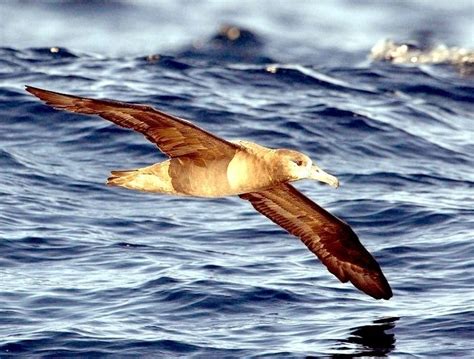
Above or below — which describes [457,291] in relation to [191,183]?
below

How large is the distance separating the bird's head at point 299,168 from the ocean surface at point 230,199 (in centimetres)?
186

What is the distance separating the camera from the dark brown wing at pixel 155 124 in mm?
10469

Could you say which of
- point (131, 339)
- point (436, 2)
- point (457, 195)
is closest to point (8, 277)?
point (131, 339)

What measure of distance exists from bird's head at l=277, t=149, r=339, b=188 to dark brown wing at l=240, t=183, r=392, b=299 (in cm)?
168

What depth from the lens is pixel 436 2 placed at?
31.5 metres

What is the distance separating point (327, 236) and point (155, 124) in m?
2.86

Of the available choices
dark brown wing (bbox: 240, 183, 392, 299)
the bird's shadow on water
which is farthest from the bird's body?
the bird's shadow on water

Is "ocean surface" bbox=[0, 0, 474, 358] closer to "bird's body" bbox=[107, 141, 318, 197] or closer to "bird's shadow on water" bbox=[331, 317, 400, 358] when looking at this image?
"bird's shadow on water" bbox=[331, 317, 400, 358]

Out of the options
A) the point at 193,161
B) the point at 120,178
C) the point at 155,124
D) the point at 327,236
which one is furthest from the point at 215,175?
the point at 327,236

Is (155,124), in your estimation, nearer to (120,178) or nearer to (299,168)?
(120,178)

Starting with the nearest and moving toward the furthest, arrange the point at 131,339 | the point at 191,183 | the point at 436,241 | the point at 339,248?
the point at 191,183 < the point at 131,339 < the point at 339,248 < the point at 436,241

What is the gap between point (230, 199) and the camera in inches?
661

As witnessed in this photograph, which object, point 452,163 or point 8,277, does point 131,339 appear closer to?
point 8,277

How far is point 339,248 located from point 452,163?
19.6 feet
